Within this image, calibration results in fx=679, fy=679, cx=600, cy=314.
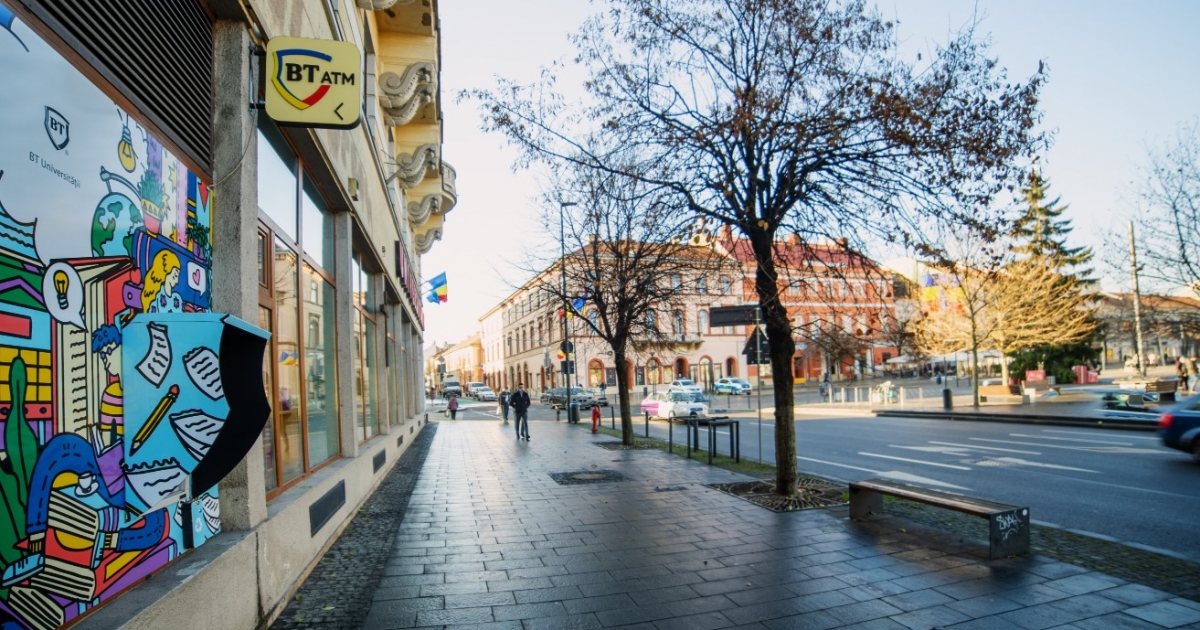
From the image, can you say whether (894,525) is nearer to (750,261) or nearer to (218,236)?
(750,261)

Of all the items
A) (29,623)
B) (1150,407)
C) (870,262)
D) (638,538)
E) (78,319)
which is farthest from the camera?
(1150,407)

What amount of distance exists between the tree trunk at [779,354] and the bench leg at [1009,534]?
3132 mm

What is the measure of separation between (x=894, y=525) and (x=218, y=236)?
7.21 metres

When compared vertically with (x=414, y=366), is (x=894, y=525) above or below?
below

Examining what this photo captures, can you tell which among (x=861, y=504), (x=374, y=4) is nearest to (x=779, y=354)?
(x=861, y=504)

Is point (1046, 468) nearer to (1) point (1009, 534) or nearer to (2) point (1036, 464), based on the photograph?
(2) point (1036, 464)

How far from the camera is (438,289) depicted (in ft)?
95.7

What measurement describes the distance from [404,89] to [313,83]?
10.5 meters

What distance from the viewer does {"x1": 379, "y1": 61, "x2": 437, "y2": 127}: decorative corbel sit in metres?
14.9

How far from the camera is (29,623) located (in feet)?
8.39

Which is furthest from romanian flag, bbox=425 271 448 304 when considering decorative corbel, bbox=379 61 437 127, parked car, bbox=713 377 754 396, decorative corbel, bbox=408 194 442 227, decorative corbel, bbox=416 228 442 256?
parked car, bbox=713 377 754 396

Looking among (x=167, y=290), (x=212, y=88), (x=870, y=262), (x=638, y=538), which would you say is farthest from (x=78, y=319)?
(x=870, y=262)

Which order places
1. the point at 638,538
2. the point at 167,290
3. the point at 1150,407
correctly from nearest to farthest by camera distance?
the point at 167,290
the point at 638,538
the point at 1150,407

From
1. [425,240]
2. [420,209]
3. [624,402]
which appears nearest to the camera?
[624,402]
